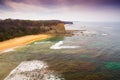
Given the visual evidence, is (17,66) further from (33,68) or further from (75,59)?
(75,59)

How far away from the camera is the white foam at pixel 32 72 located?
76.1 feet

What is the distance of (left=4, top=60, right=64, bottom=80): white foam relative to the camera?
23188mm

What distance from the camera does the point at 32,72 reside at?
25297mm

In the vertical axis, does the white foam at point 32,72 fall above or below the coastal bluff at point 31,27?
below

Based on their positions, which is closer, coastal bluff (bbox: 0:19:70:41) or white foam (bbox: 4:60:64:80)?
white foam (bbox: 4:60:64:80)

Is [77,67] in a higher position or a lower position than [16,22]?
lower

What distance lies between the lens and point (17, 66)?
1113 inches

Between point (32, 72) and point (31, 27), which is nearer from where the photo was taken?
point (32, 72)

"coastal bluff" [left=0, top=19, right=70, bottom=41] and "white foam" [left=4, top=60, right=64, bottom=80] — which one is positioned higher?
"coastal bluff" [left=0, top=19, right=70, bottom=41]

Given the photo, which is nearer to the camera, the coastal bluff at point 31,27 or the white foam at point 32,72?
the white foam at point 32,72

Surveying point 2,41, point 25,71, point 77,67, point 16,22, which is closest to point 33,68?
point 25,71

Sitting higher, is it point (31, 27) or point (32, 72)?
point (31, 27)

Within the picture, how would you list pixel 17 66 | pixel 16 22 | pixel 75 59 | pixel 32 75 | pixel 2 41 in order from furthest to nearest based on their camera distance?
pixel 16 22 < pixel 2 41 < pixel 75 59 < pixel 17 66 < pixel 32 75

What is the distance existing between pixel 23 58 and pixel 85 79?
46.9 ft
